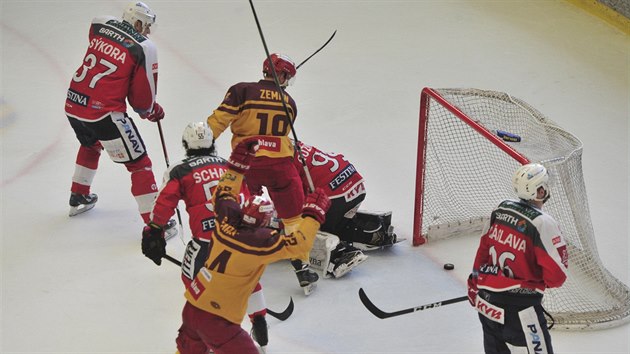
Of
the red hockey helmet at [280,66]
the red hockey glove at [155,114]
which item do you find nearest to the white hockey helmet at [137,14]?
the red hockey glove at [155,114]

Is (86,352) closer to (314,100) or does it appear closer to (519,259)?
(519,259)

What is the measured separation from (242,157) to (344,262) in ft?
3.53

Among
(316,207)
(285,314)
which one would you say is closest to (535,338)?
(316,207)

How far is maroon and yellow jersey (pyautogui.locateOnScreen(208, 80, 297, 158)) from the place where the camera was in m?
5.23

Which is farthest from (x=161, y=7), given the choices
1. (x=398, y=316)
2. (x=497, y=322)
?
(x=497, y=322)

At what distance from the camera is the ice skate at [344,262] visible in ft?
17.9

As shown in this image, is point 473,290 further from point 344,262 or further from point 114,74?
point 114,74

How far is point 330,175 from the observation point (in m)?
5.62

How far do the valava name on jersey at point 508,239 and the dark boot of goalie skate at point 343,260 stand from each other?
4.39 feet

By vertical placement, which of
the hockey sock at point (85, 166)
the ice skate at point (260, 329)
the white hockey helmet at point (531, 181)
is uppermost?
the white hockey helmet at point (531, 181)

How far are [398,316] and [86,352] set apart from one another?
1561 mm

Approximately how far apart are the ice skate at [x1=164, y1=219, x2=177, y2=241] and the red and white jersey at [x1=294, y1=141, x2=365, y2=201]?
0.85 metres

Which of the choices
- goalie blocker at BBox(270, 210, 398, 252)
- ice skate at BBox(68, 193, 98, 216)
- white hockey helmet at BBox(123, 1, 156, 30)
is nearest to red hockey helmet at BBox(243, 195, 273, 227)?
goalie blocker at BBox(270, 210, 398, 252)

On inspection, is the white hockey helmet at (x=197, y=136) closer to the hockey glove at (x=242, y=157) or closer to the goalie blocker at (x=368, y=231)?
the hockey glove at (x=242, y=157)
